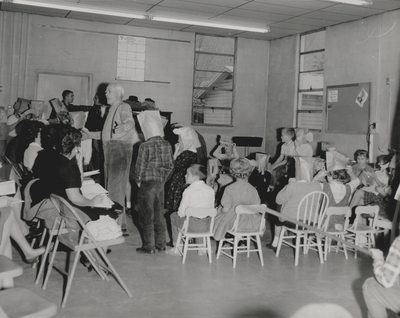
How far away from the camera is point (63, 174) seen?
3.74 metres

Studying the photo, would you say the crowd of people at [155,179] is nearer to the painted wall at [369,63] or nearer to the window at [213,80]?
the painted wall at [369,63]

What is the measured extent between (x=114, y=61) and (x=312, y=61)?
13.5 feet

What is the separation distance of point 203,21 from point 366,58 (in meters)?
3.04

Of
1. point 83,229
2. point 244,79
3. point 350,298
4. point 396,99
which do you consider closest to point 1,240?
point 83,229

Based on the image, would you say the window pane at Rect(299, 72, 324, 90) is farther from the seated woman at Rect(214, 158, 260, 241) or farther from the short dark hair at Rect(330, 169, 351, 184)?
the seated woman at Rect(214, 158, 260, 241)

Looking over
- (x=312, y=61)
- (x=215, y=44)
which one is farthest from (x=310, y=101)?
(x=215, y=44)

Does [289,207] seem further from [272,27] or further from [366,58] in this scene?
[272,27]

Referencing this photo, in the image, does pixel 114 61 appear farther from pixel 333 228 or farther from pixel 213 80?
pixel 333 228

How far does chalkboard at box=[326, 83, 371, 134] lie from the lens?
778 cm

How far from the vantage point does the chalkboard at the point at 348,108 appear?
25.5ft

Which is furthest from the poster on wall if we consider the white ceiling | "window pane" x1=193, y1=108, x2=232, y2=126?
"window pane" x1=193, y1=108, x2=232, y2=126

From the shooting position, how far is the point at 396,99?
7152 mm

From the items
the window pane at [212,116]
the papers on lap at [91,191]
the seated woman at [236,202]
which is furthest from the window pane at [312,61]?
the papers on lap at [91,191]

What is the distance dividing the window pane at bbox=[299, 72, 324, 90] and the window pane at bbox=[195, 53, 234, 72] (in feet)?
5.47
